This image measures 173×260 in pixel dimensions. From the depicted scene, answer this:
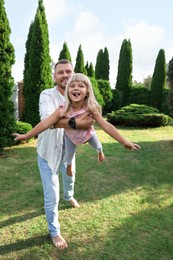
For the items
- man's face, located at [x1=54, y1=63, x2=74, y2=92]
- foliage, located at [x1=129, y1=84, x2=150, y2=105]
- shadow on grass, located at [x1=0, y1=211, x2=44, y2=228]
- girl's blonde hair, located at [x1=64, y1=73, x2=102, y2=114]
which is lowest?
shadow on grass, located at [x1=0, y1=211, x2=44, y2=228]

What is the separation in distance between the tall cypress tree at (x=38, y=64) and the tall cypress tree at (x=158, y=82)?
41.9ft

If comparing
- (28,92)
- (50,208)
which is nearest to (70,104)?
(50,208)

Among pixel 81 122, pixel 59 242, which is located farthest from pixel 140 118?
pixel 81 122

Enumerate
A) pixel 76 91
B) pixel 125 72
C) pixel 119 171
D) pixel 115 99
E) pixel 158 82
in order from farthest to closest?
pixel 125 72
pixel 115 99
pixel 158 82
pixel 119 171
pixel 76 91

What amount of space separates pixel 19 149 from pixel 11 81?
6.80 feet

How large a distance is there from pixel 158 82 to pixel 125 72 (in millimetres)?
3239

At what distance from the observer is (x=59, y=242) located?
10.8ft

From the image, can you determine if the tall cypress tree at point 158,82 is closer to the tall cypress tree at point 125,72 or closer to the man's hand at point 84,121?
the tall cypress tree at point 125,72

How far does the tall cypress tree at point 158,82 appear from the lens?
21.0m

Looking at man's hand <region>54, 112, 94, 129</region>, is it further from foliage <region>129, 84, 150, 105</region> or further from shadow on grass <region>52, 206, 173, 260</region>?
foliage <region>129, 84, 150, 105</region>

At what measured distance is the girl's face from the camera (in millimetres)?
2611

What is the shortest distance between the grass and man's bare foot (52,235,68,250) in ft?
0.20

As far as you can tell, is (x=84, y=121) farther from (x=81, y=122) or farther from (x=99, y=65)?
(x=99, y=65)

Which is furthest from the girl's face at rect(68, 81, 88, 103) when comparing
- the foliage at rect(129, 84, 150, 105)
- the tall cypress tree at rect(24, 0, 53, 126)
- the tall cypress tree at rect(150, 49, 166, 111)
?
the foliage at rect(129, 84, 150, 105)
